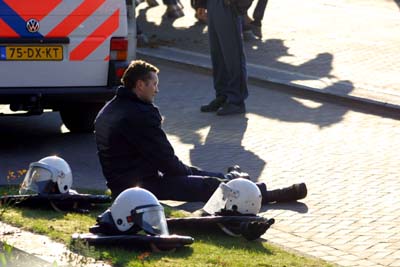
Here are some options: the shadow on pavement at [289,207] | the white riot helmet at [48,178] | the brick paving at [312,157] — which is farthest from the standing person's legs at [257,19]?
the white riot helmet at [48,178]

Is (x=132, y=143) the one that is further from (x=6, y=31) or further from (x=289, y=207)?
(x=6, y=31)

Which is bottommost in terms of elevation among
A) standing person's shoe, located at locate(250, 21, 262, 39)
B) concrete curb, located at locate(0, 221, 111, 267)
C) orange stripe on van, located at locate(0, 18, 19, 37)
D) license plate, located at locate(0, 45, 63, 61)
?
standing person's shoe, located at locate(250, 21, 262, 39)

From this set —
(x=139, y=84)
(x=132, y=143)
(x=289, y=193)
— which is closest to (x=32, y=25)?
(x=139, y=84)

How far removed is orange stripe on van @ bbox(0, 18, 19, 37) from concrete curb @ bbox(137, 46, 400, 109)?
4.44 m

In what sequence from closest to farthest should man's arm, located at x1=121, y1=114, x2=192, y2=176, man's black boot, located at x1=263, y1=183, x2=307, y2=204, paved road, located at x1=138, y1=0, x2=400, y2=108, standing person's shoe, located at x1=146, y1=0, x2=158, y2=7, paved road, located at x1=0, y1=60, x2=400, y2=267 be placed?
paved road, located at x1=0, y1=60, x2=400, y2=267, man's arm, located at x1=121, y1=114, x2=192, y2=176, man's black boot, located at x1=263, y1=183, x2=307, y2=204, paved road, located at x1=138, y1=0, x2=400, y2=108, standing person's shoe, located at x1=146, y1=0, x2=158, y2=7

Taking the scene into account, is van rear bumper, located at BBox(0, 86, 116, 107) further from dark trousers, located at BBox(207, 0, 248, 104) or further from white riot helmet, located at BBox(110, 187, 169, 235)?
white riot helmet, located at BBox(110, 187, 169, 235)

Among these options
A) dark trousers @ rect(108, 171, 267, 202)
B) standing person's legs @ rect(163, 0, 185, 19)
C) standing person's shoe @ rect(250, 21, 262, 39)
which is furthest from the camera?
standing person's legs @ rect(163, 0, 185, 19)

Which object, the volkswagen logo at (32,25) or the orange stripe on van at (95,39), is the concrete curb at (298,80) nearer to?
the orange stripe on van at (95,39)

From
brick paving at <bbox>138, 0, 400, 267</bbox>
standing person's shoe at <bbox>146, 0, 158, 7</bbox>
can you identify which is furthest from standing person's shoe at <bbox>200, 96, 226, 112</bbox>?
standing person's shoe at <bbox>146, 0, 158, 7</bbox>

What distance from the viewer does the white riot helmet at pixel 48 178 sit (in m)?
8.73

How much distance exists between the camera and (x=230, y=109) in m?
13.2

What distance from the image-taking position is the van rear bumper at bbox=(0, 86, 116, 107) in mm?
11047

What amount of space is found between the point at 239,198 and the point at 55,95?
140 inches

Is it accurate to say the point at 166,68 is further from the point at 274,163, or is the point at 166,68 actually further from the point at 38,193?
the point at 38,193
